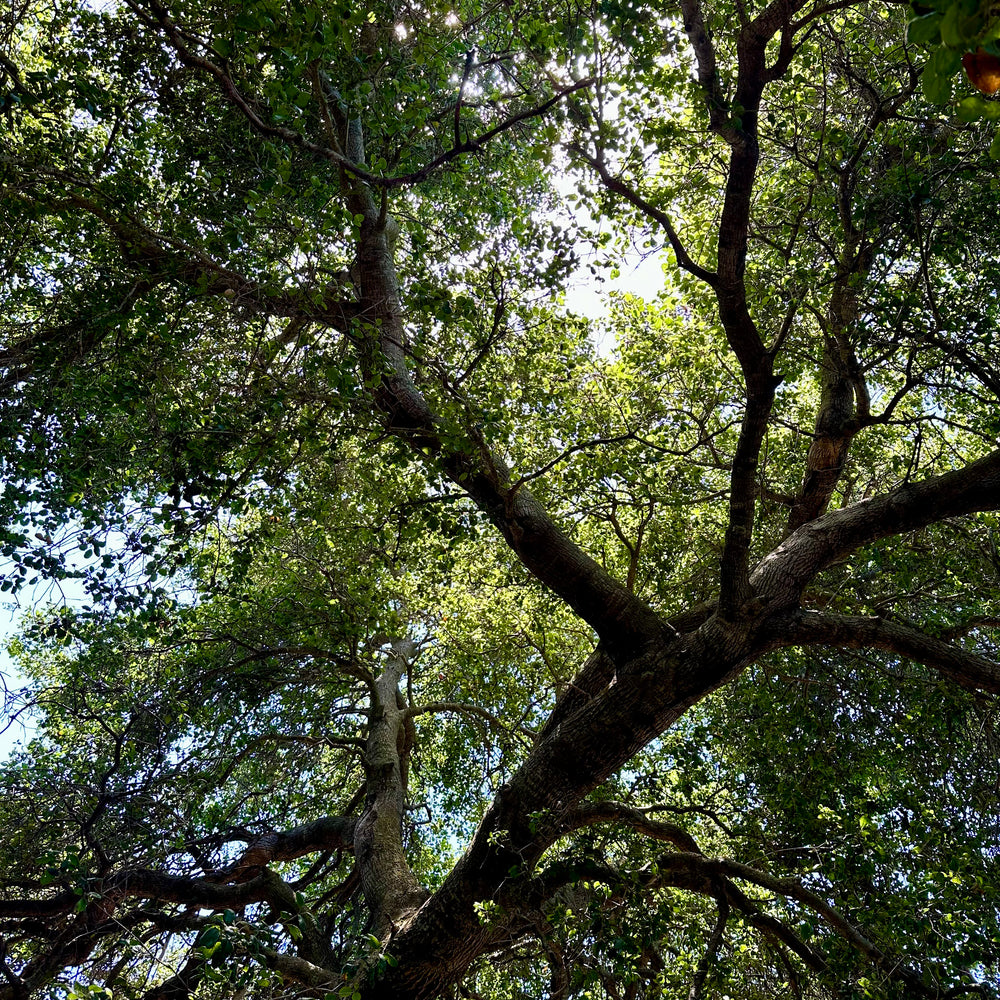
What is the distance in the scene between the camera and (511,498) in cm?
518

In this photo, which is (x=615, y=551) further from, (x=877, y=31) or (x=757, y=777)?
(x=877, y=31)

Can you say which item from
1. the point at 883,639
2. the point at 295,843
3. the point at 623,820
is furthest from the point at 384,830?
the point at 883,639

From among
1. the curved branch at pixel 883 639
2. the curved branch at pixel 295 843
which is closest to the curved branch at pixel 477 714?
the curved branch at pixel 295 843

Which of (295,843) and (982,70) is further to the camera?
(295,843)

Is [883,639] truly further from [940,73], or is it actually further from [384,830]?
[940,73]

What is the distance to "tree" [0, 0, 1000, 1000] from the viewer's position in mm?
4719

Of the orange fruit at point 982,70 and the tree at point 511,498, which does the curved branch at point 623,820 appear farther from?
the orange fruit at point 982,70

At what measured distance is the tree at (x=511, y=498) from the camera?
15.5ft

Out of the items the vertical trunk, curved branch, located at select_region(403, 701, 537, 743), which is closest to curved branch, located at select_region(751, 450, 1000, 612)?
curved branch, located at select_region(403, 701, 537, 743)

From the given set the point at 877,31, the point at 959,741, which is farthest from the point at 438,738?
the point at 877,31

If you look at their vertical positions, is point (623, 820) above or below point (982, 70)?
above

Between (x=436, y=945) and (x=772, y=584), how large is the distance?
324 centimetres

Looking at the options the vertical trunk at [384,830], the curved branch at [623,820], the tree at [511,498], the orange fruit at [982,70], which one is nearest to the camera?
the orange fruit at [982,70]

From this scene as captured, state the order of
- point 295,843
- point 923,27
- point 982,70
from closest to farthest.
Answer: point 923,27 < point 982,70 < point 295,843
